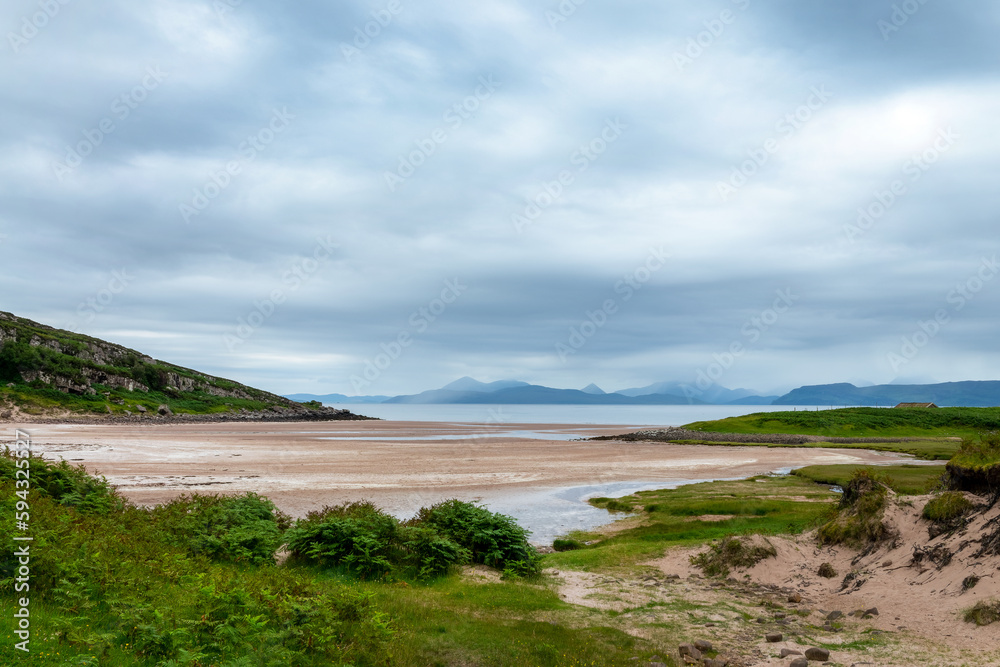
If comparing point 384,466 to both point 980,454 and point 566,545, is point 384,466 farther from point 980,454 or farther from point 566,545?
point 980,454

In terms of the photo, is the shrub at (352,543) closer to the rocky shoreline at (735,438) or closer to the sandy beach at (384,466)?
the sandy beach at (384,466)

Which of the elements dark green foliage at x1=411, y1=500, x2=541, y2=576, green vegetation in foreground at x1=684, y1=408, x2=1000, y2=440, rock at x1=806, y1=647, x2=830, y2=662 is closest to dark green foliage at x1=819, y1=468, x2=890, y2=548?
rock at x1=806, y1=647, x2=830, y2=662

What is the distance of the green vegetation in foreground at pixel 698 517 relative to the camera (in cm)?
2533

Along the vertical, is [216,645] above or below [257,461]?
above

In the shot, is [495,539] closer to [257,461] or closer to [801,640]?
[801,640]

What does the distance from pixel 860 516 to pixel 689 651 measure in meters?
12.1

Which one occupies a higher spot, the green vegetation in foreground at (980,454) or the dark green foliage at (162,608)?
the green vegetation in foreground at (980,454)

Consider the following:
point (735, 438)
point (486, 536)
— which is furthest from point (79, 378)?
point (486, 536)

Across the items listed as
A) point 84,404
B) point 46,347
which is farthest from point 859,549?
point 46,347

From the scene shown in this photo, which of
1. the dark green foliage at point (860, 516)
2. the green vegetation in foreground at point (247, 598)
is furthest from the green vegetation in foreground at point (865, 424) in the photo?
the green vegetation in foreground at point (247, 598)

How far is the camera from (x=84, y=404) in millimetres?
141500

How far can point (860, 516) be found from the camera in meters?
21.8

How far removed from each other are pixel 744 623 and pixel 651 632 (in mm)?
2916

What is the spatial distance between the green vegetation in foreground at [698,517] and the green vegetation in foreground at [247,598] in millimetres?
5860
